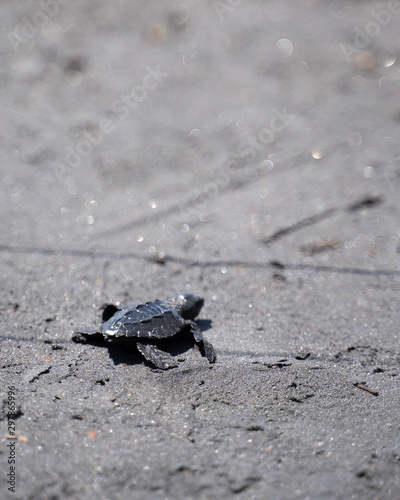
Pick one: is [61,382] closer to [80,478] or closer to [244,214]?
[80,478]

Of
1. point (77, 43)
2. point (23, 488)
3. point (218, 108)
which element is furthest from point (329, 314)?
point (77, 43)
